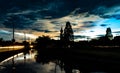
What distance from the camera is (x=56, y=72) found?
21.5 m

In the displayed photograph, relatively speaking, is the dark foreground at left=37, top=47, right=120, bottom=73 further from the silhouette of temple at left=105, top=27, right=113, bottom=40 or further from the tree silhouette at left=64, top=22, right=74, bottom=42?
the silhouette of temple at left=105, top=27, right=113, bottom=40

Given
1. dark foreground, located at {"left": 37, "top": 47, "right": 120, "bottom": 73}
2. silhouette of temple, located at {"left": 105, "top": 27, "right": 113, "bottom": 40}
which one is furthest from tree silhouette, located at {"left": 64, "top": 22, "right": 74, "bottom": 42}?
dark foreground, located at {"left": 37, "top": 47, "right": 120, "bottom": 73}

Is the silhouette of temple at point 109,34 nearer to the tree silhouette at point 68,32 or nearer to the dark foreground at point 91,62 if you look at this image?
the tree silhouette at point 68,32

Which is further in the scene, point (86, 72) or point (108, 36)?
point (108, 36)

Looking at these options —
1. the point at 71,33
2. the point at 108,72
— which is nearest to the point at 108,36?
the point at 71,33

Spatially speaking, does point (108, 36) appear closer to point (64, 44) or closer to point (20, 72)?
point (64, 44)

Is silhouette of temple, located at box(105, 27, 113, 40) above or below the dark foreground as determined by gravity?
above

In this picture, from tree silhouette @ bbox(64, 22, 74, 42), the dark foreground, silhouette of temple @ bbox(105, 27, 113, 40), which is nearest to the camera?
the dark foreground

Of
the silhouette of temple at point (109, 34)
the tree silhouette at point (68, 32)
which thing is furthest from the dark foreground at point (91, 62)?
the silhouette of temple at point (109, 34)

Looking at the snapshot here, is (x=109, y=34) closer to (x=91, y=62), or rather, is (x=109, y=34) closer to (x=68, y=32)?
(x=68, y=32)

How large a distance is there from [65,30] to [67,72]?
116469mm

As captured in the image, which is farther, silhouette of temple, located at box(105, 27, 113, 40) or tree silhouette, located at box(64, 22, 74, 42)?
silhouette of temple, located at box(105, 27, 113, 40)

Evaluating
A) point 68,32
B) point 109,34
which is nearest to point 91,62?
point 68,32

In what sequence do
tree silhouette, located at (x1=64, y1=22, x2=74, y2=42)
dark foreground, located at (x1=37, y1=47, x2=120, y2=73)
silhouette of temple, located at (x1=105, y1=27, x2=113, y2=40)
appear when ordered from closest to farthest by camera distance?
dark foreground, located at (x1=37, y1=47, x2=120, y2=73) → tree silhouette, located at (x1=64, y1=22, x2=74, y2=42) → silhouette of temple, located at (x1=105, y1=27, x2=113, y2=40)
